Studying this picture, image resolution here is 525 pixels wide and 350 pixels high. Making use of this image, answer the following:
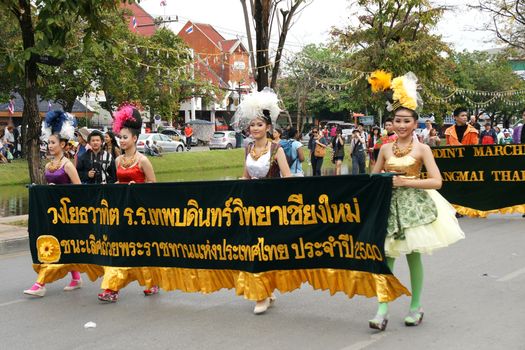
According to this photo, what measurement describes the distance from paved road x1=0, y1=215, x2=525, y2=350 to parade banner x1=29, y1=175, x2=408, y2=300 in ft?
1.15

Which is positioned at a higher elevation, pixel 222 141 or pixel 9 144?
pixel 9 144

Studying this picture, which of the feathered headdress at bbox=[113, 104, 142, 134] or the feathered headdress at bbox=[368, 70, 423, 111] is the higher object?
the feathered headdress at bbox=[368, 70, 423, 111]

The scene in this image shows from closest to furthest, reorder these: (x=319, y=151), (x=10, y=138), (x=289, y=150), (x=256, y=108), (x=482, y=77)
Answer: (x=256, y=108) < (x=289, y=150) < (x=319, y=151) < (x=10, y=138) < (x=482, y=77)

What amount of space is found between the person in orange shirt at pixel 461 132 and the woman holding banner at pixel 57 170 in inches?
290

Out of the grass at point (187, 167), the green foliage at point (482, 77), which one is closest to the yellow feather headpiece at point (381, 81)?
the grass at point (187, 167)

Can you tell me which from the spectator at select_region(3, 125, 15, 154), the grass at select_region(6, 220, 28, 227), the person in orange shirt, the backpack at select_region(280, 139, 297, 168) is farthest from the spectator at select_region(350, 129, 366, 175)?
the spectator at select_region(3, 125, 15, 154)

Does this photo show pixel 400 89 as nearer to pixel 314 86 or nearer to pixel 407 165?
pixel 407 165

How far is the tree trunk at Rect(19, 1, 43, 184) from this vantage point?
1265 centimetres

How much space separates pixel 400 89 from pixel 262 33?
11890 mm

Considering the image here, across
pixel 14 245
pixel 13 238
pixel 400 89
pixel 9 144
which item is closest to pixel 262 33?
pixel 13 238

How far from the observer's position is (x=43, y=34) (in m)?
10.4

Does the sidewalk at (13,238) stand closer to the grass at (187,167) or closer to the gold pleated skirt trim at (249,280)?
the gold pleated skirt trim at (249,280)

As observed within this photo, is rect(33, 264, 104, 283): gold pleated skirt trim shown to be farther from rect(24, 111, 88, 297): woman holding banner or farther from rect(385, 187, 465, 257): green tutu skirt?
rect(385, 187, 465, 257): green tutu skirt

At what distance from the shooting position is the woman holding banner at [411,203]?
5531 mm
